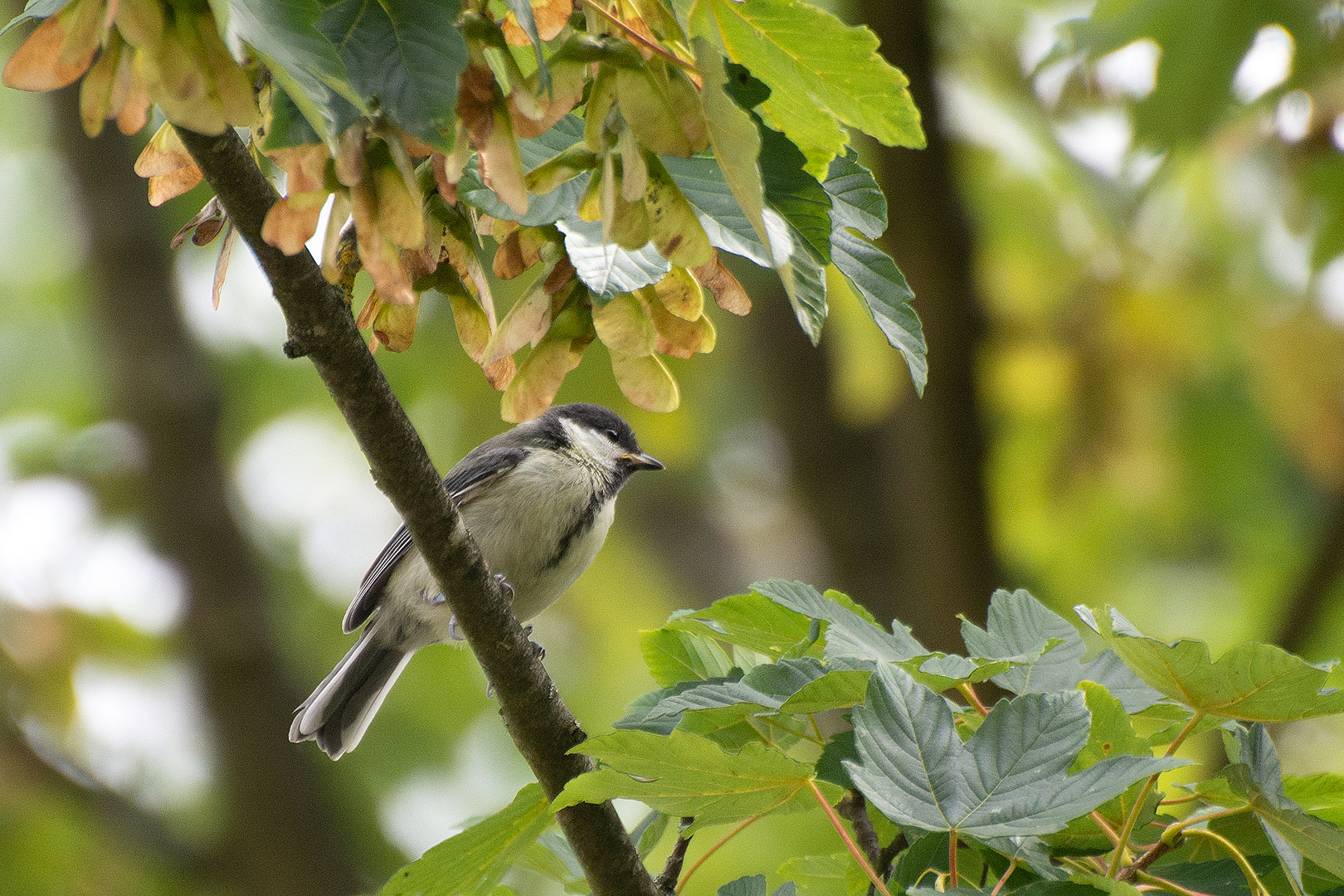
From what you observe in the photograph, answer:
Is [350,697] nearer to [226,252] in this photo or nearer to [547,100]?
[226,252]

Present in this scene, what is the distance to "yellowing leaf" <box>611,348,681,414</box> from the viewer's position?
1.71m

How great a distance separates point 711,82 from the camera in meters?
1.19

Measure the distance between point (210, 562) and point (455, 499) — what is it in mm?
1912

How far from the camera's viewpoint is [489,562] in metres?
4.17

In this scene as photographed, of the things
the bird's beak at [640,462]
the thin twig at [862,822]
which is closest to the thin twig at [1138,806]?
the thin twig at [862,822]

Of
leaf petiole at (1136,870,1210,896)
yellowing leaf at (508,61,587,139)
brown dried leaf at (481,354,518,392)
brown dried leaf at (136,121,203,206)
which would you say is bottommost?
leaf petiole at (1136,870,1210,896)

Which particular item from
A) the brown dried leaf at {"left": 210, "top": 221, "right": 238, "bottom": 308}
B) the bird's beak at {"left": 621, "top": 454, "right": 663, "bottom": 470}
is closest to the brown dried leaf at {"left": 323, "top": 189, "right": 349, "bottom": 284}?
the brown dried leaf at {"left": 210, "top": 221, "right": 238, "bottom": 308}

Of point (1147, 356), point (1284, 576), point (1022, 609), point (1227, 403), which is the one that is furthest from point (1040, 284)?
point (1022, 609)

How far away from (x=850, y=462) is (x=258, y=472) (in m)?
3.80

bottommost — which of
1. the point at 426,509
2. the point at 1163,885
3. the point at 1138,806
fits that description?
the point at 1163,885

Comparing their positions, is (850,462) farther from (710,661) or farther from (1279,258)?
(710,661)

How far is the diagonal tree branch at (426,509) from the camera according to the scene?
147 cm

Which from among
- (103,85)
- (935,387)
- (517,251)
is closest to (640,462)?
(935,387)

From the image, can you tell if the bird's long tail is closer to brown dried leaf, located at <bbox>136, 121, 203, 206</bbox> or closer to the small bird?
the small bird
